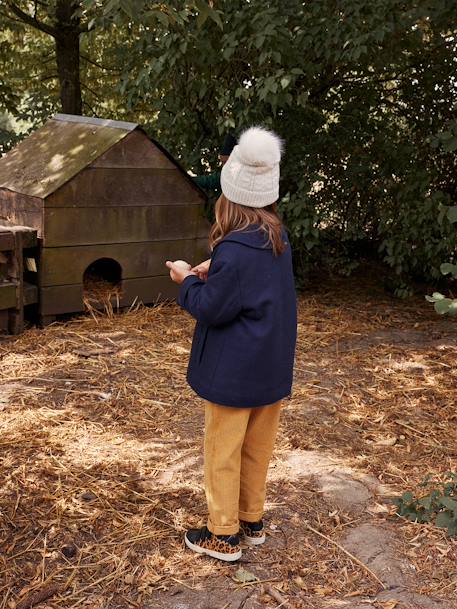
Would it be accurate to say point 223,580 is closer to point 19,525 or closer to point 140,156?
point 19,525

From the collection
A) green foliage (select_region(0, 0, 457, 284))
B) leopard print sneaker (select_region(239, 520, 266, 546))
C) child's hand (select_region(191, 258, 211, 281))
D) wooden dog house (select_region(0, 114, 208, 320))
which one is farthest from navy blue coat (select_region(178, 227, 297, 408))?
green foliage (select_region(0, 0, 457, 284))

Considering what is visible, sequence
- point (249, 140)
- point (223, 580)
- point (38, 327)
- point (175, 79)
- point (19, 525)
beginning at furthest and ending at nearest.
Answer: point (175, 79) < point (38, 327) < point (19, 525) < point (223, 580) < point (249, 140)

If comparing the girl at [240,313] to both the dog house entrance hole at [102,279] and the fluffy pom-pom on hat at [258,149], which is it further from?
the dog house entrance hole at [102,279]

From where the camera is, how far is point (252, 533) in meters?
3.14

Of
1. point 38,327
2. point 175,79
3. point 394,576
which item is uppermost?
point 175,79

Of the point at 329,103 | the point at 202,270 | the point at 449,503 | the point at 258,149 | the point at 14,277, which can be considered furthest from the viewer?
the point at 329,103

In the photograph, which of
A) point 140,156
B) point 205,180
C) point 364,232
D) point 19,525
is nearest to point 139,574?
point 19,525

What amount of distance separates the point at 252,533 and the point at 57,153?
3969 mm

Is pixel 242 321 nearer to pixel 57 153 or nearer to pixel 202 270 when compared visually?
pixel 202 270

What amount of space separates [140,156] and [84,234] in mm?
772

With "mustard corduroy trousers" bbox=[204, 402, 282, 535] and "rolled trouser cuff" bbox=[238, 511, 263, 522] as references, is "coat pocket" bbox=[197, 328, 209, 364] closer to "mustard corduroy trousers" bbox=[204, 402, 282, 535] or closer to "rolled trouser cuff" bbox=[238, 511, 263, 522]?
"mustard corduroy trousers" bbox=[204, 402, 282, 535]

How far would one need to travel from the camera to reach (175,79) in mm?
6816

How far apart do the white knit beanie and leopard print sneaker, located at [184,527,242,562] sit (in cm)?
130

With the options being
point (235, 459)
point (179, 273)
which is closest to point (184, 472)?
point (235, 459)
